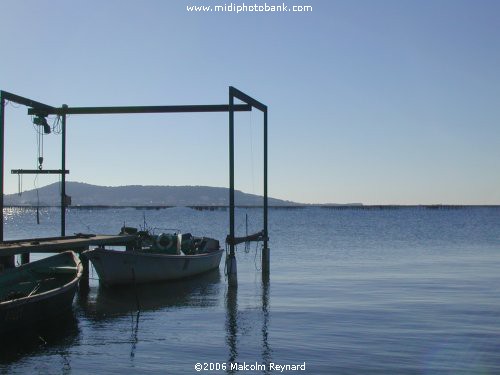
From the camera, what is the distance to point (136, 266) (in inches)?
1014

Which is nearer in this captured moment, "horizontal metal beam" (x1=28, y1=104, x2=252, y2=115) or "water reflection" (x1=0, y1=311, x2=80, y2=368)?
"water reflection" (x1=0, y1=311, x2=80, y2=368)

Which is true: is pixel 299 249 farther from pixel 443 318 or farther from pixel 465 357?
pixel 465 357

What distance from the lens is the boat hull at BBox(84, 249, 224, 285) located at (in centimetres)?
2479

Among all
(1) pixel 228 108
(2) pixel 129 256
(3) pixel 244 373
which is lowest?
(3) pixel 244 373

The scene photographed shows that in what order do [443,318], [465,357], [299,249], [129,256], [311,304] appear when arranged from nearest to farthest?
1. [465,357]
2. [443,318]
3. [311,304]
4. [129,256]
5. [299,249]

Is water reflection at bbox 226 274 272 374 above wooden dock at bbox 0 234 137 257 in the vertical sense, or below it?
below

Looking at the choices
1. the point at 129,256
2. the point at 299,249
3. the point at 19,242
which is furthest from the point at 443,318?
the point at 299,249

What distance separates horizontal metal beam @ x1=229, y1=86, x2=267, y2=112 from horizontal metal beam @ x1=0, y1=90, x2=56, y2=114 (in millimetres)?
7425

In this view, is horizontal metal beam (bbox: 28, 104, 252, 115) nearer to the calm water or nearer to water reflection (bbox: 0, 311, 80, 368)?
the calm water

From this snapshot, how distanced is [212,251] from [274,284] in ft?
19.1

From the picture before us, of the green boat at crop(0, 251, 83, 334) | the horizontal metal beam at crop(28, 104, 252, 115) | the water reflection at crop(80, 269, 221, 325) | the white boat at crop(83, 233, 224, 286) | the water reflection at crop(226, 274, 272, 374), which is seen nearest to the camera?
the water reflection at crop(226, 274, 272, 374)

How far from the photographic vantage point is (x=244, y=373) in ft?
44.8

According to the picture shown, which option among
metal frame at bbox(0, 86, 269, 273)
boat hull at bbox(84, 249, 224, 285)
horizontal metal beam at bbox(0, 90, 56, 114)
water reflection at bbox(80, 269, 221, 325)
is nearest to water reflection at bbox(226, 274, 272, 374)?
water reflection at bbox(80, 269, 221, 325)

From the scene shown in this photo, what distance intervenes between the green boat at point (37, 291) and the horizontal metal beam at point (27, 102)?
18.7 feet
